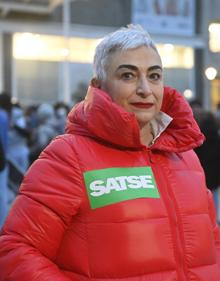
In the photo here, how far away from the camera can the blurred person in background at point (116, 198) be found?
194 centimetres

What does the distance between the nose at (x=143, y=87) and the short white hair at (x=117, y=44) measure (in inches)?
4.6

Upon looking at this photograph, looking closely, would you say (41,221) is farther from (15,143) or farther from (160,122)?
(15,143)

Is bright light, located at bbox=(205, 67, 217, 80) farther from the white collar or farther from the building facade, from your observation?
the white collar

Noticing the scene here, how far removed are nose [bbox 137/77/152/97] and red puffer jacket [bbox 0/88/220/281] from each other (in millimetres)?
107

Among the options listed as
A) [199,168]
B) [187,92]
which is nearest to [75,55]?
[187,92]

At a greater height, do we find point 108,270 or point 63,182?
point 63,182

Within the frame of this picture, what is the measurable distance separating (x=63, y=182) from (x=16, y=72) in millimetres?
19482

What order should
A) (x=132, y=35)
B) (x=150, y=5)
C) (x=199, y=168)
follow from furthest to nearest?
(x=150, y=5)
(x=199, y=168)
(x=132, y=35)

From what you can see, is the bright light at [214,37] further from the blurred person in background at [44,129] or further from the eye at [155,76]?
the eye at [155,76]

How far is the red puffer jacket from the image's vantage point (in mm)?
1931

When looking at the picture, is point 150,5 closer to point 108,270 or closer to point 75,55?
point 75,55

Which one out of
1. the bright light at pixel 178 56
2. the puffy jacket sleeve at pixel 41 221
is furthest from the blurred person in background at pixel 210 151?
the bright light at pixel 178 56

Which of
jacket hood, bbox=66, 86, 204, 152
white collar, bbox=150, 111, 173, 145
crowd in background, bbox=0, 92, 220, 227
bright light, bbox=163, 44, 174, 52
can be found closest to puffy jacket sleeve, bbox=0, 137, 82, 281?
jacket hood, bbox=66, 86, 204, 152

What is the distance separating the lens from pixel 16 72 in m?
21.1
